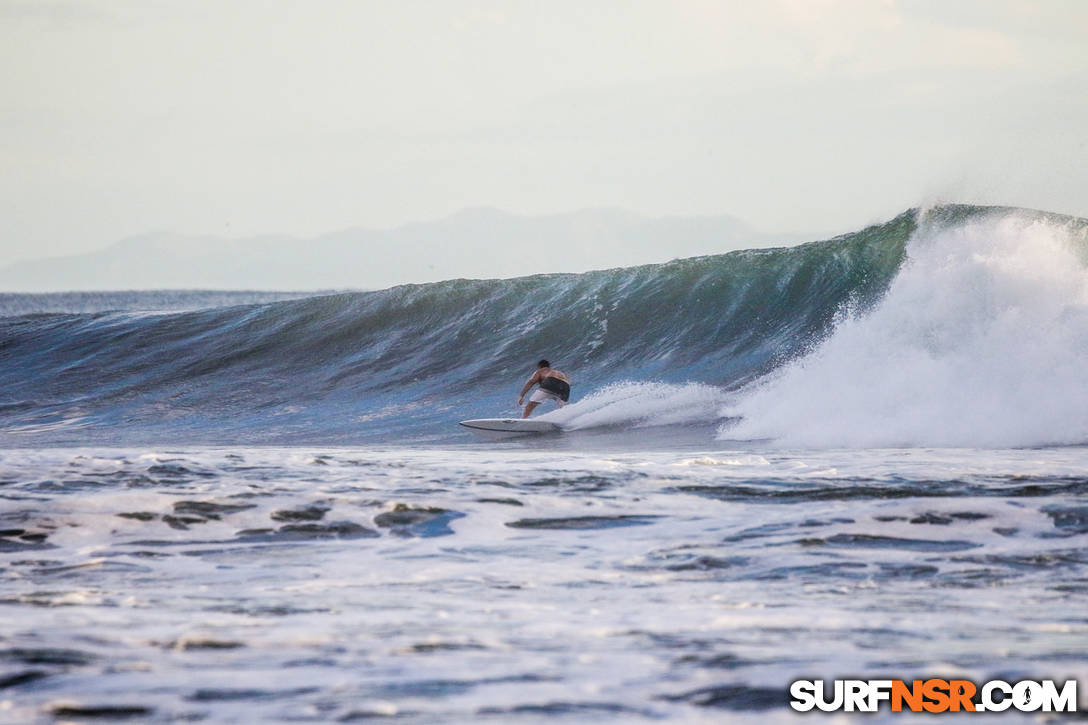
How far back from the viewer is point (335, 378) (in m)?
19.8

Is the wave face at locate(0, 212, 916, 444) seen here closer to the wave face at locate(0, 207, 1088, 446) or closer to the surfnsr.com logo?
the wave face at locate(0, 207, 1088, 446)

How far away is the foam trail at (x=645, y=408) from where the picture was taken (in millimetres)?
14297

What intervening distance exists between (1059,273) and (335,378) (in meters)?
10.8

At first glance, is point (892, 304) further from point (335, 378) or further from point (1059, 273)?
point (335, 378)

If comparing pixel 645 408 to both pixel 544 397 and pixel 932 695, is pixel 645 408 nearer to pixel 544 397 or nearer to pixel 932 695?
pixel 544 397

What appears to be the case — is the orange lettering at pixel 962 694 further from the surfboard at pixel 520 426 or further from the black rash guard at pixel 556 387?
the black rash guard at pixel 556 387

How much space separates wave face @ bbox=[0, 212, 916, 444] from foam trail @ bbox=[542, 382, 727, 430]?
0.04 meters

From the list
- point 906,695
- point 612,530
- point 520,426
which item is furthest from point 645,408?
point 906,695

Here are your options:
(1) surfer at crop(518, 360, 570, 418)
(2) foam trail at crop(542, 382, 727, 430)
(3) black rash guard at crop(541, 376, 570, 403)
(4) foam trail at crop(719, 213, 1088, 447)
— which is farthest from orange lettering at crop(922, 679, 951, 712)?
(3) black rash guard at crop(541, 376, 570, 403)

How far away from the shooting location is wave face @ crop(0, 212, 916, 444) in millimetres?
16703

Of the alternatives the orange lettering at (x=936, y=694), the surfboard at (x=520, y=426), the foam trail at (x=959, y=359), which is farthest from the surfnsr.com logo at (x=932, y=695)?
the surfboard at (x=520, y=426)

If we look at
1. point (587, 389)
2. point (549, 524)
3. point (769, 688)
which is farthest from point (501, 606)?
point (587, 389)

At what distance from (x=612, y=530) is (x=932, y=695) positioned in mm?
3286

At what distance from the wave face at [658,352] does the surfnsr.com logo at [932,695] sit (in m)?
7.74
